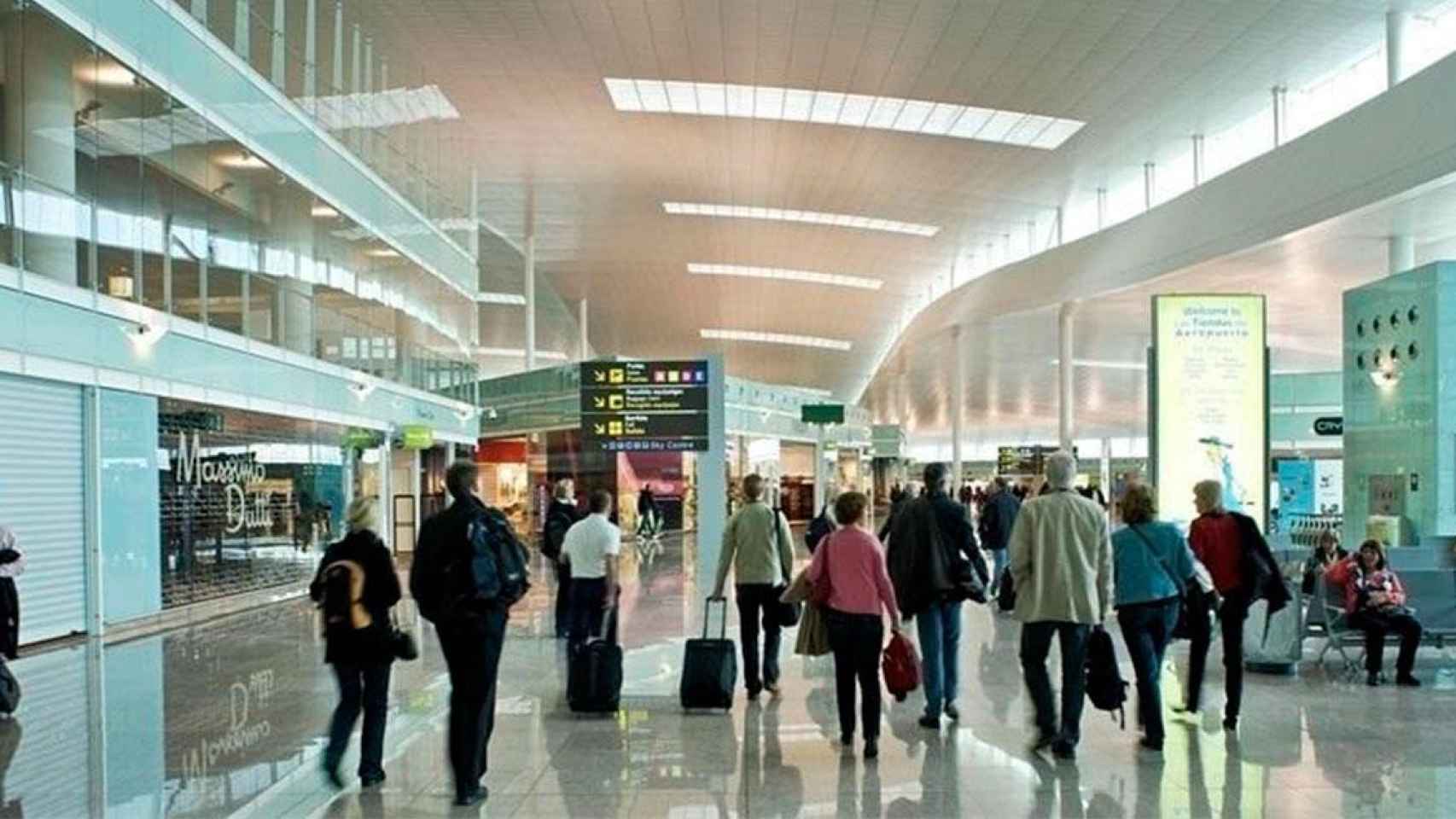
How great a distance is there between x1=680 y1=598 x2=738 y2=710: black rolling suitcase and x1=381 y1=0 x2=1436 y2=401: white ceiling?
41.2ft

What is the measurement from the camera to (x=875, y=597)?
7.31 metres

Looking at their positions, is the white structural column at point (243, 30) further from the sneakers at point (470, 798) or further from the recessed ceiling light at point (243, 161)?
the sneakers at point (470, 798)

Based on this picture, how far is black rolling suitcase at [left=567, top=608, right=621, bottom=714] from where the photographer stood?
28.6ft

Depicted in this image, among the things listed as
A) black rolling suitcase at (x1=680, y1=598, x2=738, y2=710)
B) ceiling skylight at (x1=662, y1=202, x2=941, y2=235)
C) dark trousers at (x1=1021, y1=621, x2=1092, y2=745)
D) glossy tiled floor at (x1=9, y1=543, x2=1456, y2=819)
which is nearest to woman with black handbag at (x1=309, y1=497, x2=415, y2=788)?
glossy tiled floor at (x1=9, y1=543, x2=1456, y2=819)

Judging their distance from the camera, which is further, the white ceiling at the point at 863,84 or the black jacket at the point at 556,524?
the white ceiling at the point at 863,84

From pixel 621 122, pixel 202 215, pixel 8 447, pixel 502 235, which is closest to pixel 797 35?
pixel 621 122

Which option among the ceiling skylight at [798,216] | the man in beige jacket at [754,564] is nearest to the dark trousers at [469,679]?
the man in beige jacket at [754,564]

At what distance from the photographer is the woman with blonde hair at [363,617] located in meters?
6.73

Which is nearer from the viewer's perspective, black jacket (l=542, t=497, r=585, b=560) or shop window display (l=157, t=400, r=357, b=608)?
black jacket (l=542, t=497, r=585, b=560)

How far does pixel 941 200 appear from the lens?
102 ft

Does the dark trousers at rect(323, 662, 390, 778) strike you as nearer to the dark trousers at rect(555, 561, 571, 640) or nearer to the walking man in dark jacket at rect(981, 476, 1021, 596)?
the dark trousers at rect(555, 561, 571, 640)

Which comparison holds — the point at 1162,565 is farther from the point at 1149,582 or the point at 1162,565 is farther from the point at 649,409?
the point at 649,409

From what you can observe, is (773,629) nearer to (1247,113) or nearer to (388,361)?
(1247,113)

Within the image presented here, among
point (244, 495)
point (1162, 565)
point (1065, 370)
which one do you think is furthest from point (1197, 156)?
point (1162, 565)
